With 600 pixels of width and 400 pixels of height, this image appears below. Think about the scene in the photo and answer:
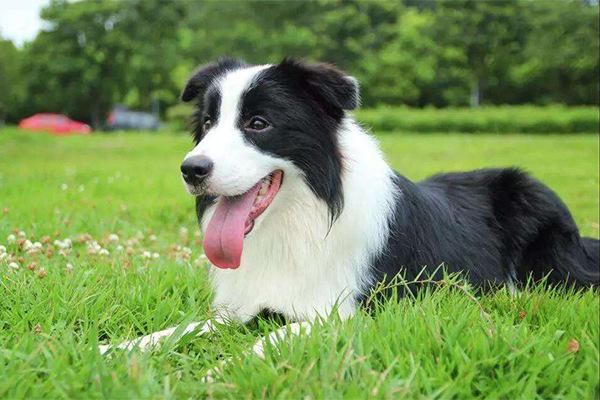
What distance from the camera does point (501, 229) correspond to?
173 inches

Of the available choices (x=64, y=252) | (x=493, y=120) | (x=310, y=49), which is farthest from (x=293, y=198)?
(x=310, y=49)

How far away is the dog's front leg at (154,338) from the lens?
2.83 metres

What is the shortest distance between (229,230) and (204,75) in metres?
1.06

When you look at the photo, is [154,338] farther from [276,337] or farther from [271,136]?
[271,136]

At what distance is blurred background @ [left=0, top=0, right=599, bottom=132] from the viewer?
3684 centimetres

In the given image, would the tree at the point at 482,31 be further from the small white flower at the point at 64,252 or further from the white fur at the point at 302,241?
the white fur at the point at 302,241

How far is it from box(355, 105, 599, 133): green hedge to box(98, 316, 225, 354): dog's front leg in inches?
763

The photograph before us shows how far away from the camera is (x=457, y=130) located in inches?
997

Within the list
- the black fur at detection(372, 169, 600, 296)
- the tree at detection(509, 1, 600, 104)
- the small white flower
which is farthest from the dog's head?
the tree at detection(509, 1, 600, 104)

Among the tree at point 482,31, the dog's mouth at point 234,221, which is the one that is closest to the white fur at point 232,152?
the dog's mouth at point 234,221

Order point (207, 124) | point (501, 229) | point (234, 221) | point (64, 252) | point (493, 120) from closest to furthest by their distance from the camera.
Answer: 1. point (234, 221)
2. point (207, 124)
3. point (501, 229)
4. point (64, 252)
5. point (493, 120)

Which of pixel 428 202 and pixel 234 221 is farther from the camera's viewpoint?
pixel 428 202

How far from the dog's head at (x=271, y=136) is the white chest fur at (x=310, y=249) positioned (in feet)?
0.20

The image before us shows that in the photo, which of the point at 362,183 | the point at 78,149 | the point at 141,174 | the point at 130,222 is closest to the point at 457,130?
the point at 78,149
